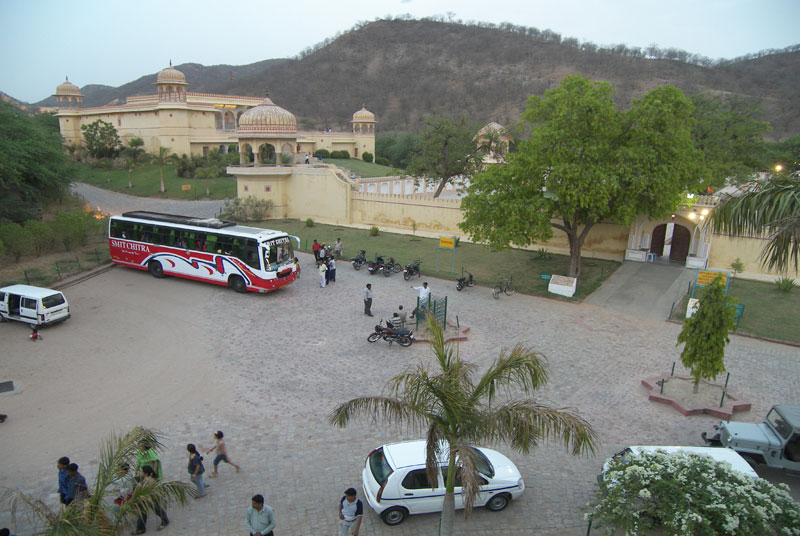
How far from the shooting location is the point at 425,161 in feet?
126

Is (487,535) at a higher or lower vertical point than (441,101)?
lower

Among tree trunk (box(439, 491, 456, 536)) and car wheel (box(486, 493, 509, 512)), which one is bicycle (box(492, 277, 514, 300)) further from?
tree trunk (box(439, 491, 456, 536))

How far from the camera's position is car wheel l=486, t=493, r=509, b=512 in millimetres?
8523

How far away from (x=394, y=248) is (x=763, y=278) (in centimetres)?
1733

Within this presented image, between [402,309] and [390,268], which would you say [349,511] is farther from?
[390,268]

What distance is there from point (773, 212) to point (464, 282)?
13365 millimetres

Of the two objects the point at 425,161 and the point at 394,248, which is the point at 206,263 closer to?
the point at 394,248

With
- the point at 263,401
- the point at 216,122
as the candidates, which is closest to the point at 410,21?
the point at 216,122

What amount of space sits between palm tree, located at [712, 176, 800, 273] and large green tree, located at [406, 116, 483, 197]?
29.6 m

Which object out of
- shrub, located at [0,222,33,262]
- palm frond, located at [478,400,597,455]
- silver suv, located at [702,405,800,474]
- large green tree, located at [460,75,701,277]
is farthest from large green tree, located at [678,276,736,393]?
shrub, located at [0,222,33,262]

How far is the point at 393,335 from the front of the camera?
598 inches

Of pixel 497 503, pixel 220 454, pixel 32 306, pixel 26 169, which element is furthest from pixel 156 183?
pixel 497 503

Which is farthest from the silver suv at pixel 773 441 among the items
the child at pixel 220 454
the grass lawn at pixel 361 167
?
the grass lawn at pixel 361 167

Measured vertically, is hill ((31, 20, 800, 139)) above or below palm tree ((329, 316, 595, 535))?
above
